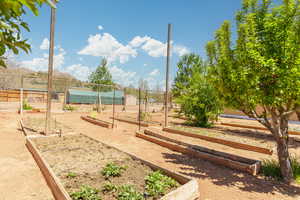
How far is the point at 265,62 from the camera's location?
9.70 ft

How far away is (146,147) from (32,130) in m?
5.05

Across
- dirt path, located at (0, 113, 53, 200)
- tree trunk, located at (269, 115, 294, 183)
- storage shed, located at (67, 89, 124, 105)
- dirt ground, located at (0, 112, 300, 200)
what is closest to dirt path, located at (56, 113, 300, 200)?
dirt ground, located at (0, 112, 300, 200)

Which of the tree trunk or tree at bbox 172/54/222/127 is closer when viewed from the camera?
the tree trunk

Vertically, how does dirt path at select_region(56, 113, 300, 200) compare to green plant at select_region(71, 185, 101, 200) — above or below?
below

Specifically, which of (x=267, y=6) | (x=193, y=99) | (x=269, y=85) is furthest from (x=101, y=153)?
(x=193, y=99)

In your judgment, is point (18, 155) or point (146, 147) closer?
point (18, 155)

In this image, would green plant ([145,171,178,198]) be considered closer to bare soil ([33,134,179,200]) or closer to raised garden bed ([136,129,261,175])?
bare soil ([33,134,179,200])

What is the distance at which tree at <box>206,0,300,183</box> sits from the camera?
2.97m

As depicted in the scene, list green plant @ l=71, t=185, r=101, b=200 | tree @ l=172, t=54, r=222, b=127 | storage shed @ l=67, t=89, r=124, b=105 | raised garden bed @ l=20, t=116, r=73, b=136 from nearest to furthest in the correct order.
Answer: green plant @ l=71, t=185, r=101, b=200
raised garden bed @ l=20, t=116, r=73, b=136
tree @ l=172, t=54, r=222, b=127
storage shed @ l=67, t=89, r=124, b=105

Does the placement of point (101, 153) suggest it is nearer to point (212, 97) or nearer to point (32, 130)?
point (32, 130)

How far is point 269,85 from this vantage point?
3223mm

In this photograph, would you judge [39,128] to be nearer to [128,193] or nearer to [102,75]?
[128,193]

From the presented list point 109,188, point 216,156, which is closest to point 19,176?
point 109,188

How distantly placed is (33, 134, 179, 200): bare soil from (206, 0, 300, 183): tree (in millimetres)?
2682
